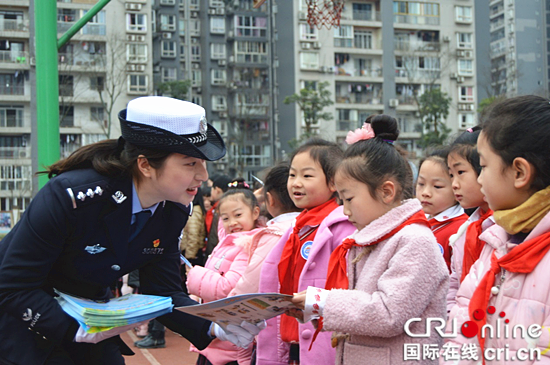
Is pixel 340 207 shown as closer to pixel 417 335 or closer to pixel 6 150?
pixel 417 335

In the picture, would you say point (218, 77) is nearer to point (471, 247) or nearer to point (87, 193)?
point (471, 247)

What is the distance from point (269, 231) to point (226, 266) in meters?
0.67

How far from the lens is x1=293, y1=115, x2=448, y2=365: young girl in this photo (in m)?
2.39

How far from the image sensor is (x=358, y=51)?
39.6 metres

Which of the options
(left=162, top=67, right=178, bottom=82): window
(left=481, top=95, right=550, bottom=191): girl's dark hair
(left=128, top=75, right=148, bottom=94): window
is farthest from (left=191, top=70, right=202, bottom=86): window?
(left=481, top=95, right=550, bottom=191): girl's dark hair

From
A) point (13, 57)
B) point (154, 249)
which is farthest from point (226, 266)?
point (13, 57)

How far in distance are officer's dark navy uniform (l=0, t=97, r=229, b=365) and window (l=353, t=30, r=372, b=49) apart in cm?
3824

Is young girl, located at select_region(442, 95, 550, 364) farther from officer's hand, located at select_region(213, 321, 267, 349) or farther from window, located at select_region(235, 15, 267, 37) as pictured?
window, located at select_region(235, 15, 267, 37)

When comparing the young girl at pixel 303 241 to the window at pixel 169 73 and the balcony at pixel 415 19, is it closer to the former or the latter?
the balcony at pixel 415 19

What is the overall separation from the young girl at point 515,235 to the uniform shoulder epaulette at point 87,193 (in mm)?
1522

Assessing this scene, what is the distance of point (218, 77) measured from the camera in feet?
136

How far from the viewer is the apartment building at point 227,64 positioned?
128 feet

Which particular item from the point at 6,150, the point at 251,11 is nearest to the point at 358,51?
the point at 251,11

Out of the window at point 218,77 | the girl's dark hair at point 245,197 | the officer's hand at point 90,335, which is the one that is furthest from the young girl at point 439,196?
the window at point 218,77
